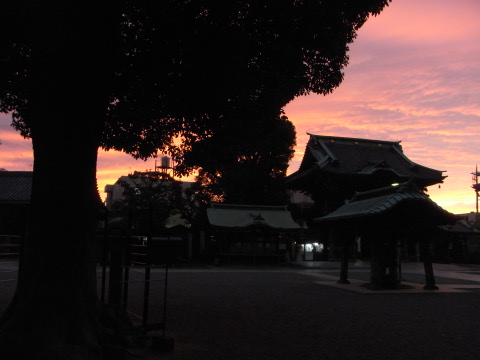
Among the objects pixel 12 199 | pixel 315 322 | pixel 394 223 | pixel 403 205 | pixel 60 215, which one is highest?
pixel 12 199

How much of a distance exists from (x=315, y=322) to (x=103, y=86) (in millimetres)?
6131

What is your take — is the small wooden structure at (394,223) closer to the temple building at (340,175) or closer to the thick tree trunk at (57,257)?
the thick tree trunk at (57,257)

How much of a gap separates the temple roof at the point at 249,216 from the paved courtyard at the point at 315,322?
43.1ft

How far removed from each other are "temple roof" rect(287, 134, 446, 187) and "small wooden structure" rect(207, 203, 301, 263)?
501 centimetres

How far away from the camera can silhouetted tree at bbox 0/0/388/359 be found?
5750mm

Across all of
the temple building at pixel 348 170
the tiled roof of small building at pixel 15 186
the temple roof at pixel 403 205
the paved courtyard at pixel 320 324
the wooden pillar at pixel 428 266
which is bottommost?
the paved courtyard at pixel 320 324

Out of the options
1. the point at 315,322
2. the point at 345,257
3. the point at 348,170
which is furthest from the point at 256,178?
the point at 315,322

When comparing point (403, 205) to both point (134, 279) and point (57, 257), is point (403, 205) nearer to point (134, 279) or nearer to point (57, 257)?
point (134, 279)

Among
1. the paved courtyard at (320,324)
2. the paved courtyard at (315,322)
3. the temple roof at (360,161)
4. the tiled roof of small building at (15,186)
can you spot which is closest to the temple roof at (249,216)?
the temple roof at (360,161)

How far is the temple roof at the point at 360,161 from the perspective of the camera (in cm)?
3212

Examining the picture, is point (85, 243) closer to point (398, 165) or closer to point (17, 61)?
point (17, 61)

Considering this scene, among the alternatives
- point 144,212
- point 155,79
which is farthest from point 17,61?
point 144,212

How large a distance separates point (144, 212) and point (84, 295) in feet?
77.8

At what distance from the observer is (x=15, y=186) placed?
31.4 m
